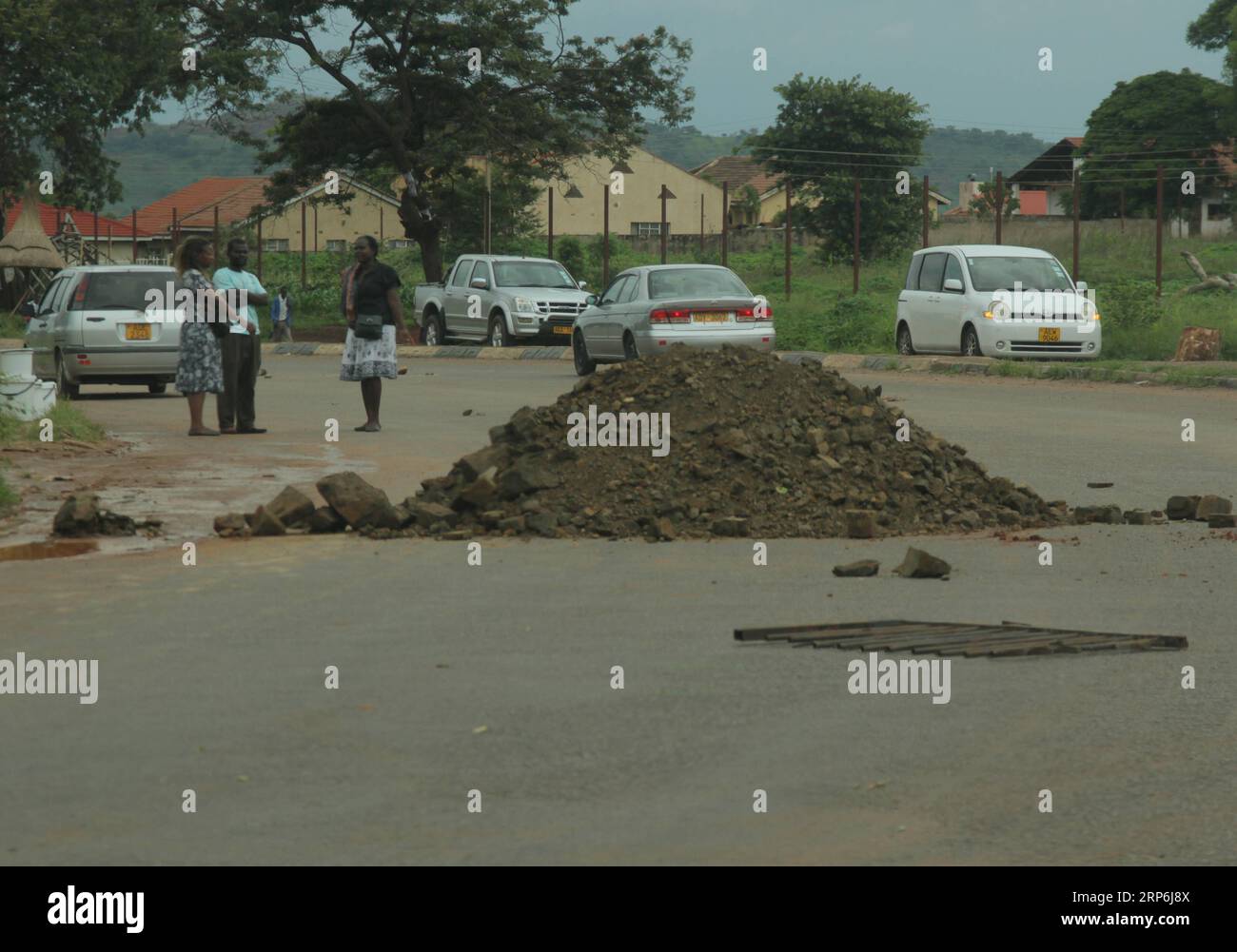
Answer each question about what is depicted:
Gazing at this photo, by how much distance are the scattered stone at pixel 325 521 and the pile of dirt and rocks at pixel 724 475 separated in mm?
422

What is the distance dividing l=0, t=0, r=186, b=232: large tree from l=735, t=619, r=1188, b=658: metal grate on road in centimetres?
4211

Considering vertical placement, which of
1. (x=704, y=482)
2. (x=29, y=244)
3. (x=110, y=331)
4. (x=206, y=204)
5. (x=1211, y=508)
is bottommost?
(x=1211, y=508)

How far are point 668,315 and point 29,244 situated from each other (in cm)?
3394

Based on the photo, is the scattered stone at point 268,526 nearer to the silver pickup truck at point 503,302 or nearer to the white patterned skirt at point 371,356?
the white patterned skirt at point 371,356

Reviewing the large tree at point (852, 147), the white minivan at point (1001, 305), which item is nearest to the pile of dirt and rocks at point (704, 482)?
the white minivan at point (1001, 305)

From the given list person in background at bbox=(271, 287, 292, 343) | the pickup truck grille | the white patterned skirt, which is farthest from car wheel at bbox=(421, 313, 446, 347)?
the white patterned skirt

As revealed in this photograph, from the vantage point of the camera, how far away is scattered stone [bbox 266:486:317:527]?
11.6m

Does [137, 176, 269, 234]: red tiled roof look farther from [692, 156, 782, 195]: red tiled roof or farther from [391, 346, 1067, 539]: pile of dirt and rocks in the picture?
[391, 346, 1067, 539]: pile of dirt and rocks

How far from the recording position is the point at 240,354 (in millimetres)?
17891

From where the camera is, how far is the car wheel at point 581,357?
2873cm

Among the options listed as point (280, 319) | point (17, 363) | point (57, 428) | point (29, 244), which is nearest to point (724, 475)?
point (57, 428)

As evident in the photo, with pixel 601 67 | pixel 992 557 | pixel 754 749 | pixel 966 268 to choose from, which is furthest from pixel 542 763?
pixel 601 67

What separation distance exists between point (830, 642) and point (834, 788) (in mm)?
2353

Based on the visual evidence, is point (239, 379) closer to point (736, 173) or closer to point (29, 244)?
point (29, 244)
